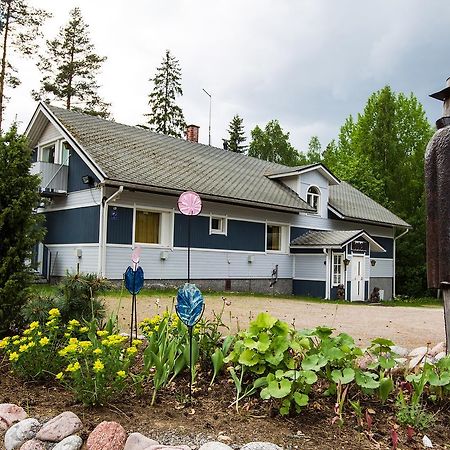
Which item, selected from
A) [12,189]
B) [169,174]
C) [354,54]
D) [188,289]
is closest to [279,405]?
[188,289]

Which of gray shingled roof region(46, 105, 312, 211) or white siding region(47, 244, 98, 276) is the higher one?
gray shingled roof region(46, 105, 312, 211)

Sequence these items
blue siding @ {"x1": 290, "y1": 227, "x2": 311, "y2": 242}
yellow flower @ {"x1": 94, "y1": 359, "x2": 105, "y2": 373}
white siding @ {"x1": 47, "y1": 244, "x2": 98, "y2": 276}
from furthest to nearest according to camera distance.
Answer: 1. blue siding @ {"x1": 290, "y1": 227, "x2": 311, "y2": 242}
2. white siding @ {"x1": 47, "y1": 244, "x2": 98, "y2": 276}
3. yellow flower @ {"x1": 94, "y1": 359, "x2": 105, "y2": 373}

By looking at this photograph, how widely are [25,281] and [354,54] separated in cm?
879

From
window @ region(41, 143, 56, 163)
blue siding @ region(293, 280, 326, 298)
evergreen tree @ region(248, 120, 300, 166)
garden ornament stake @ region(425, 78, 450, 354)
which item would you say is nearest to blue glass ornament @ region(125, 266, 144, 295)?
garden ornament stake @ region(425, 78, 450, 354)

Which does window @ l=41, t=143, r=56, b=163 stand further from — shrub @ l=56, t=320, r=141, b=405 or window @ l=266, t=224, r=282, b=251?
shrub @ l=56, t=320, r=141, b=405

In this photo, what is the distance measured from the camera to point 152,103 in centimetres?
3919

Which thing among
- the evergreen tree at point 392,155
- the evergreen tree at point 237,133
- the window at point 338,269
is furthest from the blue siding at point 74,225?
the evergreen tree at point 237,133

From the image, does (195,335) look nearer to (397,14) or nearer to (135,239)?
(397,14)

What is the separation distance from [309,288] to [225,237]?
4144 mm

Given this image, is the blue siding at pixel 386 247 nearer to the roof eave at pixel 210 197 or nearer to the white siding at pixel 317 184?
the white siding at pixel 317 184

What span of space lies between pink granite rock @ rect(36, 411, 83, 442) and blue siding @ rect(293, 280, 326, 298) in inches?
621

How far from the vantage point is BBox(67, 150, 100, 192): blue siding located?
1478 cm

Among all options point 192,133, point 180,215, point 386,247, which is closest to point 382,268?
point 386,247

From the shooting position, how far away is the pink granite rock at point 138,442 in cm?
268
